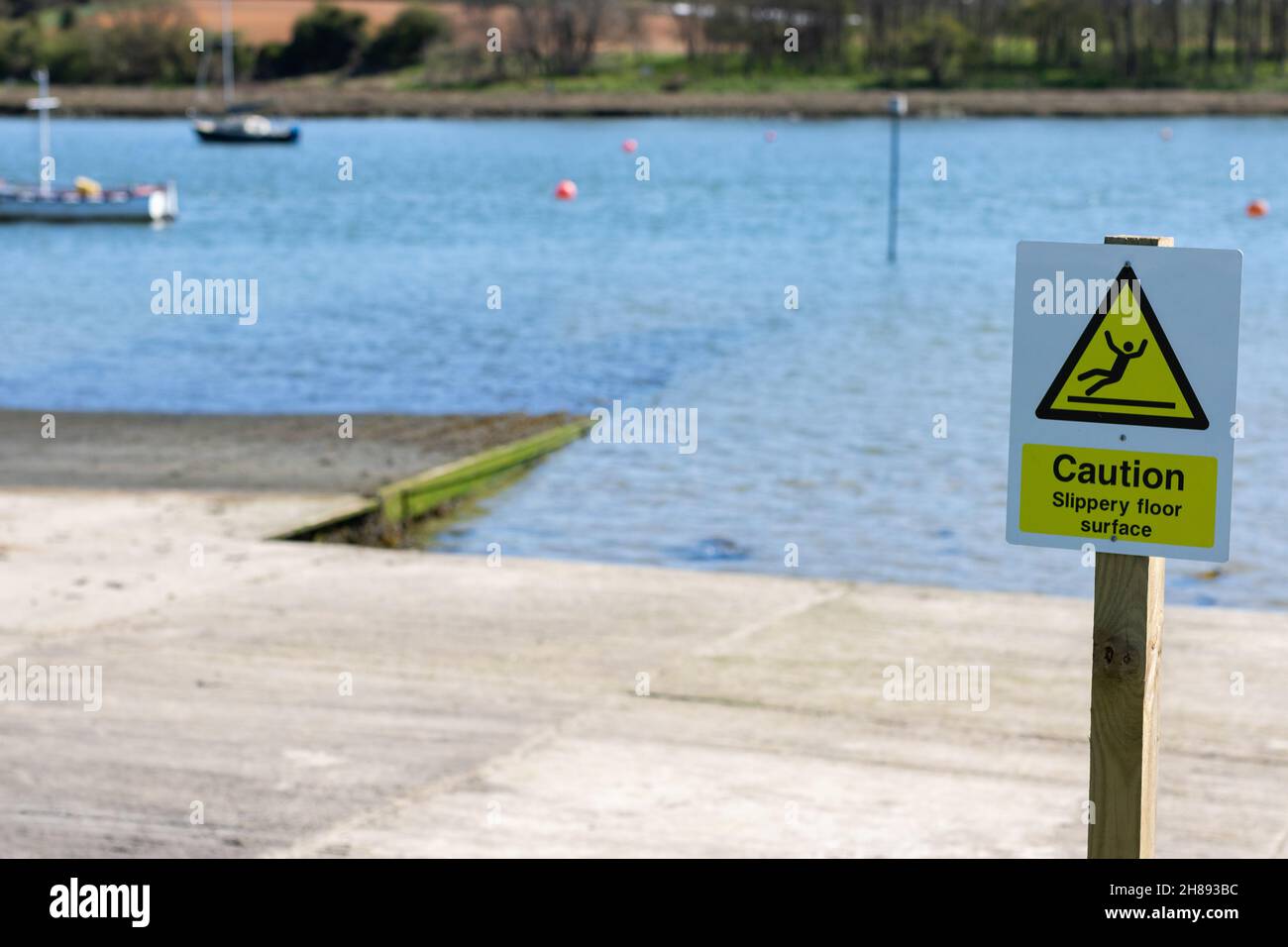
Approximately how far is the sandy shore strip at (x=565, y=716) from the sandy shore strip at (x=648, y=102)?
9601 centimetres

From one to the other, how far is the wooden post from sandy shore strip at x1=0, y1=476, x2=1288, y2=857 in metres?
2.34

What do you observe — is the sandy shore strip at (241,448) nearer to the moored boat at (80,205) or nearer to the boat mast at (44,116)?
the boat mast at (44,116)

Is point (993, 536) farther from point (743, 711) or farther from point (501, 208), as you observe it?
point (501, 208)

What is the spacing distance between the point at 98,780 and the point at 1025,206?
4999cm

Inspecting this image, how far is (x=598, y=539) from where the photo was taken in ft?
43.4

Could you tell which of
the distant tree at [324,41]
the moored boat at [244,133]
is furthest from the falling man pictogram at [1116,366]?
the distant tree at [324,41]

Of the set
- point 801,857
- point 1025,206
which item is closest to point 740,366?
point 801,857

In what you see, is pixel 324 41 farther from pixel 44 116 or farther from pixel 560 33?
pixel 44 116

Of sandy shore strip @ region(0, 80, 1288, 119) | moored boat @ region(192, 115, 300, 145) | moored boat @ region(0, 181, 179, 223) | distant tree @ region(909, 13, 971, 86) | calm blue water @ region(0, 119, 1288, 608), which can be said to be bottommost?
calm blue water @ region(0, 119, 1288, 608)

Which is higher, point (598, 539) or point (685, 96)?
point (685, 96)

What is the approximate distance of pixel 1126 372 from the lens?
3170 mm

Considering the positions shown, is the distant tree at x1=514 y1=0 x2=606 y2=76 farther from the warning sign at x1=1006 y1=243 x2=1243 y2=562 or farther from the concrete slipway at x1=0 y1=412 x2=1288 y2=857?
the warning sign at x1=1006 y1=243 x2=1243 y2=562

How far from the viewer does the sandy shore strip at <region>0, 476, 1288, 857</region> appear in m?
5.80

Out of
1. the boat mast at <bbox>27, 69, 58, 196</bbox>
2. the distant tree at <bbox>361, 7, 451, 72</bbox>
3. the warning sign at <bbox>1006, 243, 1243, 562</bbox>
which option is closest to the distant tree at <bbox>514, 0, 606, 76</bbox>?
the distant tree at <bbox>361, 7, 451, 72</bbox>
